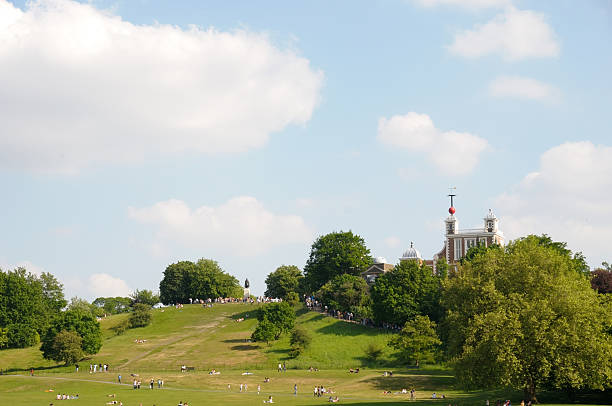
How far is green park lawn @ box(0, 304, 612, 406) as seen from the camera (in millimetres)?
74375

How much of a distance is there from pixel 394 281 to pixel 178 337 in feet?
139

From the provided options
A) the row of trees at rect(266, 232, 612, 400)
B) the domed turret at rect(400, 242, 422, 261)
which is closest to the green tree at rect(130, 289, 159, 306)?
the domed turret at rect(400, 242, 422, 261)

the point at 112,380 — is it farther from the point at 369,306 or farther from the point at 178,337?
the point at 369,306

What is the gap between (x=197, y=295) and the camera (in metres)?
169

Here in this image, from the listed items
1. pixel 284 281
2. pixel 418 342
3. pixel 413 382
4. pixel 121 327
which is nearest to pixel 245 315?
pixel 121 327

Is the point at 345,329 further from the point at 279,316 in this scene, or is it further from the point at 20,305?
the point at 20,305

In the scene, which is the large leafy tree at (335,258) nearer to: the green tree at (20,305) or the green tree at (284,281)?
the green tree at (284,281)

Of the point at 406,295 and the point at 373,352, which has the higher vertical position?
the point at 406,295

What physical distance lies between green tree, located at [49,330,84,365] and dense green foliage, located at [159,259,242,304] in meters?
64.0

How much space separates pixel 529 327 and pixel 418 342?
3957cm

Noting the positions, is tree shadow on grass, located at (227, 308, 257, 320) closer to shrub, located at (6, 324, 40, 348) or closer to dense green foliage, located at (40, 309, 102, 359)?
dense green foliage, located at (40, 309, 102, 359)

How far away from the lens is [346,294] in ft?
419

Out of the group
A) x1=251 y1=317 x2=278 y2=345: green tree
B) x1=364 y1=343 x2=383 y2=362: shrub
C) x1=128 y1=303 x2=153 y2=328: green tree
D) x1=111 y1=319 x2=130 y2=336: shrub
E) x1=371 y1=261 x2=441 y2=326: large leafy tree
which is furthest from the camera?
x1=128 y1=303 x2=153 y2=328: green tree

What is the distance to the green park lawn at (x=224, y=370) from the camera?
→ 244 ft
